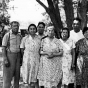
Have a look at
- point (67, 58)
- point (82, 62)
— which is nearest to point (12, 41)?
point (67, 58)

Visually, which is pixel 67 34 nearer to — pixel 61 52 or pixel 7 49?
pixel 61 52

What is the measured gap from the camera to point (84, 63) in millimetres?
5633

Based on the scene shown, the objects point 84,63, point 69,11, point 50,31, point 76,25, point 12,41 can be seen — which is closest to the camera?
point 50,31

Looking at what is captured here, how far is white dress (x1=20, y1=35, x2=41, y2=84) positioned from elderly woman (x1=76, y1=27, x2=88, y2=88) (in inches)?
38.9

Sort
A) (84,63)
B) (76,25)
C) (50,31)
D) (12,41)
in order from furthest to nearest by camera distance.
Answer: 1. (76,25)
2. (12,41)
3. (84,63)
4. (50,31)

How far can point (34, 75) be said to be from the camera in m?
5.74

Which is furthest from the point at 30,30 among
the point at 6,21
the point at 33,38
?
the point at 6,21

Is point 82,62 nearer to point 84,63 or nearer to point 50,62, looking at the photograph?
point 84,63

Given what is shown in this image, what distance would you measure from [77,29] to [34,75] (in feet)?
5.25

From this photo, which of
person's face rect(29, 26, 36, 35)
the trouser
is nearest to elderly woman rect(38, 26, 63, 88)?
person's face rect(29, 26, 36, 35)

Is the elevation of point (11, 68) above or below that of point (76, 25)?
below

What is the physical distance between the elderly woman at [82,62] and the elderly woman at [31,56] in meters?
0.99

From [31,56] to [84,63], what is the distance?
4.21 feet

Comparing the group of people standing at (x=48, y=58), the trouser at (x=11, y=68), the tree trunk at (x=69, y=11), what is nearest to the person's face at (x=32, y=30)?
the group of people standing at (x=48, y=58)
